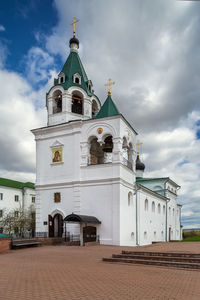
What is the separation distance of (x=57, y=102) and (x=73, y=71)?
3133 mm

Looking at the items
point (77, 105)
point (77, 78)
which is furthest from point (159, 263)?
point (77, 78)

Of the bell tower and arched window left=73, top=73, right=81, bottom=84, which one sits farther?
arched window left=73, top=73, right=81, bottom=84

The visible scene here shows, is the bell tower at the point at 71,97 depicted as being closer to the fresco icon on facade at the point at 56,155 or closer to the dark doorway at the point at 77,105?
the dark doorway at the point at 77,105

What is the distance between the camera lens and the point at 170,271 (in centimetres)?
984

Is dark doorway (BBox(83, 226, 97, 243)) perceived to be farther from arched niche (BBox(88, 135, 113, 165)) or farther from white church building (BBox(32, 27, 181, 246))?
arched niche (BBox(88, 135, 113, 165))

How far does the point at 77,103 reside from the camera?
25.9 m

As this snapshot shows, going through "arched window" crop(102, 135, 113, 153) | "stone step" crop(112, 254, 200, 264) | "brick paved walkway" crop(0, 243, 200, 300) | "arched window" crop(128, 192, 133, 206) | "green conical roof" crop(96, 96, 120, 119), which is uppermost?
"green conical roof" crop(96, 96, 120, 119)

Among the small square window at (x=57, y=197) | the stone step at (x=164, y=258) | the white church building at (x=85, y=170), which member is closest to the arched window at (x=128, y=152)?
the white church building at (x=85, y=170)

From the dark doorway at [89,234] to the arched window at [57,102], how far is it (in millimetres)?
10752

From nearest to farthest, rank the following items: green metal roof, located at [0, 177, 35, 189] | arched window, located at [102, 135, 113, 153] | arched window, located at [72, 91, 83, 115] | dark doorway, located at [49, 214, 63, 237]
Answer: dark doorway, located at [49, 214, 63, 237] < arched window, located at [102, 135, 113, 153] < arched window, located at [72, 91, 83, 115] < green metal roof, located at [0, 177, 35, 189]

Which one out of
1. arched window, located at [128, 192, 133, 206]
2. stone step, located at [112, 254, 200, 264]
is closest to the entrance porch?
arched window, located at [128, 192, 133, 206]

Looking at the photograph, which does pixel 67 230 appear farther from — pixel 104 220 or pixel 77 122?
pixel 77 122

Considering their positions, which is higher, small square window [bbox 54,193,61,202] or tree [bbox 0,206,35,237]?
small square window [bbox 54,193,61,202]

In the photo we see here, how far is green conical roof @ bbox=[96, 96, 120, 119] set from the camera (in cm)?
2292
